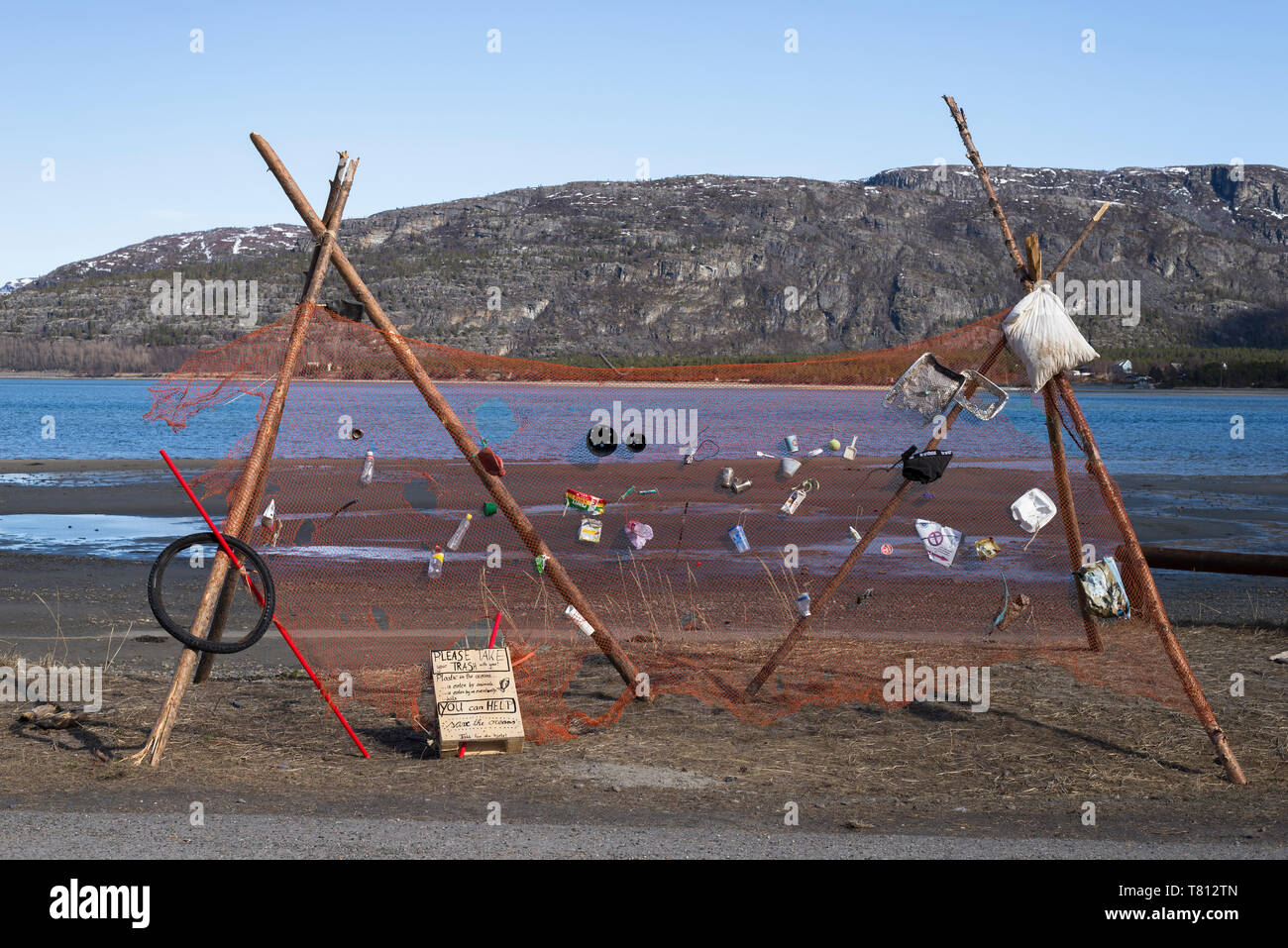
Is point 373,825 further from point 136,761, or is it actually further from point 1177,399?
point 1177,399

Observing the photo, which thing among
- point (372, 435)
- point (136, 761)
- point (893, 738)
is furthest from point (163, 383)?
point (893, 738)

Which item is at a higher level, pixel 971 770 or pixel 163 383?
pixel 163 383

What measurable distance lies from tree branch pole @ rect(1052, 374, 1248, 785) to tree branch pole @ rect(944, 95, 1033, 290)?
0.95 m

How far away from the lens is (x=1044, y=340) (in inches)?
331

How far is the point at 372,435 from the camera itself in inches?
413

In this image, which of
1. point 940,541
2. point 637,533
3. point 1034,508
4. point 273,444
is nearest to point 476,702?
point 273,444

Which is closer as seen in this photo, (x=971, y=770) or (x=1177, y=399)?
(x=971, y=770)

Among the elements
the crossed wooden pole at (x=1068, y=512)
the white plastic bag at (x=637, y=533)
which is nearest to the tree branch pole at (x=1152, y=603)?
the crossed wooden pole at (x=1068, y=512)

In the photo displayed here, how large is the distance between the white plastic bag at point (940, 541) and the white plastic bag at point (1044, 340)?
153 centimetres

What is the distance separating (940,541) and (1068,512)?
98 cm

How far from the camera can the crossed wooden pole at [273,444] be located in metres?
7.98

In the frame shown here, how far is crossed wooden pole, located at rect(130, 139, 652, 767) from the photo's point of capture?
7977mm

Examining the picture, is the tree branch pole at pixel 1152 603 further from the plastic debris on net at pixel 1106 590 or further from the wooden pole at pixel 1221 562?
the wooden pole at pixel 1221 562
